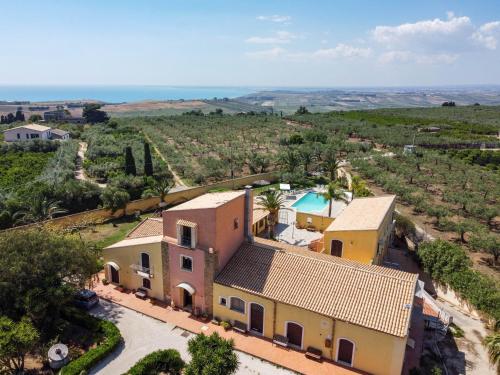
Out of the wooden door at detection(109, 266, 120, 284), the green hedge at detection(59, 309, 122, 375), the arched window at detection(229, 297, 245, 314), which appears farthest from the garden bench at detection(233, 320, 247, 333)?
the wooden door at detection(109, 266, 120, 284)

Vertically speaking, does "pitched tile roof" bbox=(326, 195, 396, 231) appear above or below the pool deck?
above

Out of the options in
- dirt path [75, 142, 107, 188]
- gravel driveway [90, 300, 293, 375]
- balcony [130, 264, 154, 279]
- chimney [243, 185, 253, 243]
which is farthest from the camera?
dirt path [75, 142, 107, 188]

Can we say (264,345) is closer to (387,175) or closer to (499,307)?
(499,307)

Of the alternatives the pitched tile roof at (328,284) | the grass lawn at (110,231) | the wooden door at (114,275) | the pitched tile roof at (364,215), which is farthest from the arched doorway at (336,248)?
the grass lawn at (110,231)

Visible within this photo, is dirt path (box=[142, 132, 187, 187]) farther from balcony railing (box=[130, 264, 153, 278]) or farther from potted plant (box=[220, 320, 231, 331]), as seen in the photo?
potted plant (box=[220, 320, 231, 331])

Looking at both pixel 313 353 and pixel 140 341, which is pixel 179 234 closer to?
pixel 140 341

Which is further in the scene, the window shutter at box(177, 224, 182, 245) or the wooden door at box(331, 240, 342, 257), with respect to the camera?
the wooden door at box(331, 240, 342, 257)
